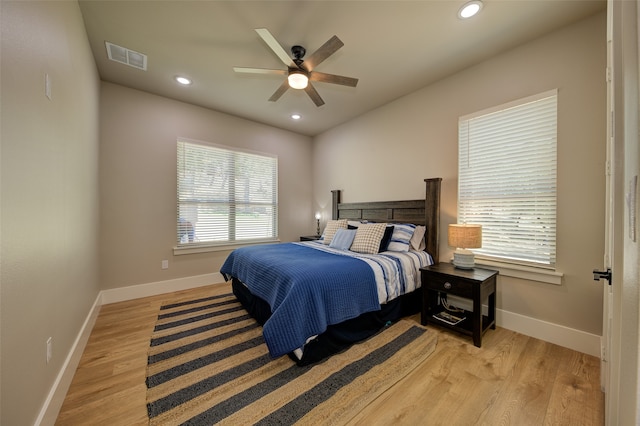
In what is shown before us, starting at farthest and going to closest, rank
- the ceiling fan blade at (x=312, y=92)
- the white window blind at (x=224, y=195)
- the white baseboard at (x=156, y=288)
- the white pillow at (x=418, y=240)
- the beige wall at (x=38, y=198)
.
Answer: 1. the white window blind at (x=224, y=195)
2. the white baseboard at (x=156, y=288)
3. the white pillow at (x=418, y=240)
4. the ceiling fan blade at (x=312, y=92)
5. the beige wall at (x=38, y=198)

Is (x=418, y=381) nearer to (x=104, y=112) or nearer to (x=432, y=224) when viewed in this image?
(x=432, y=224)

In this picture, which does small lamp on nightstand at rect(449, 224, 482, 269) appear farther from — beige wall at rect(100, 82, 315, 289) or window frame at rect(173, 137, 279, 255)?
beige wall at rect(100, 82, 315, 289)

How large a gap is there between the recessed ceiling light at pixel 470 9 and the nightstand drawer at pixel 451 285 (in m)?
2.30

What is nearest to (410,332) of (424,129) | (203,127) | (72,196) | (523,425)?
(523,425)

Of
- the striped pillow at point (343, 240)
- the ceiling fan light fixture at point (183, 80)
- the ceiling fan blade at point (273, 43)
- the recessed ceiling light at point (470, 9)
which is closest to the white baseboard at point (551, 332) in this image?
the striped pillow at point (343, 240)

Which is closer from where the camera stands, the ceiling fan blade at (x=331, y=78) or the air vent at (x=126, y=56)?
the ceiling fan blade at (x=331, y=78)

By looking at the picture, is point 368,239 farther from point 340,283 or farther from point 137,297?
point 137,297

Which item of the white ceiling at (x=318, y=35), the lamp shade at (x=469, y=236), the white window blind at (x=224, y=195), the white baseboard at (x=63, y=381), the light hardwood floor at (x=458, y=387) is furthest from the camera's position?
the white window blind at (x=224, y=195)

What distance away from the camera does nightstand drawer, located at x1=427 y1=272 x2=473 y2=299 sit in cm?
216

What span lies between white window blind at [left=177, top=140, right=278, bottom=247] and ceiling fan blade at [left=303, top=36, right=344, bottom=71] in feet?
8.02

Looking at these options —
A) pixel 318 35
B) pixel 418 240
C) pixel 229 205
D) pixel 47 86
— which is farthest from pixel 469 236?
pixel 229 205

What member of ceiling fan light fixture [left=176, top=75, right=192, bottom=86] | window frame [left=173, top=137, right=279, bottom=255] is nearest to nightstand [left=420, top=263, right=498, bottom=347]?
window frame [left=173, top=137, right=279, bottom=255]

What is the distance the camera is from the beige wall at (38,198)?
100 cm

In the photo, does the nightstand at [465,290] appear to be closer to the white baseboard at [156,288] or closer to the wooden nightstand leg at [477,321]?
the wooden nightstand leg at [477,321]
